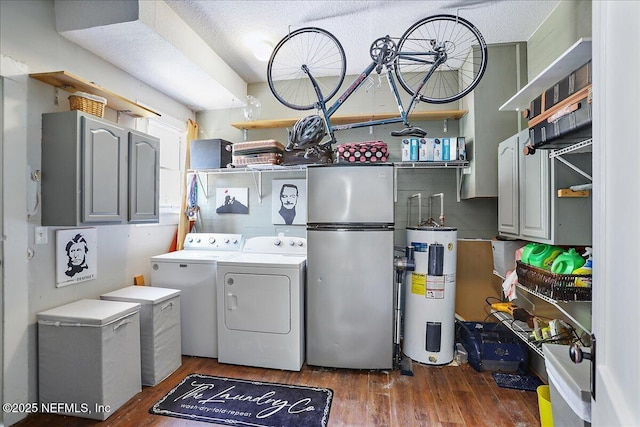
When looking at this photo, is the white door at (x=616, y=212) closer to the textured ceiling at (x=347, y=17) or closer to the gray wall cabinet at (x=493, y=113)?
the textured ceiling at (x=347, y=17)

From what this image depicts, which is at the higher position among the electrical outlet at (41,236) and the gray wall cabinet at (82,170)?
the gray wall cabinet at (82,170)

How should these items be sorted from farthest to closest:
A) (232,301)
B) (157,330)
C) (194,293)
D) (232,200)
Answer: (232,200) → (194,293) → (232,301) → (157,330)

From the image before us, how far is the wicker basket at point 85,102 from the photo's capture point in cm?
204

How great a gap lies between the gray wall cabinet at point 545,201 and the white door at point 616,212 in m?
1.44

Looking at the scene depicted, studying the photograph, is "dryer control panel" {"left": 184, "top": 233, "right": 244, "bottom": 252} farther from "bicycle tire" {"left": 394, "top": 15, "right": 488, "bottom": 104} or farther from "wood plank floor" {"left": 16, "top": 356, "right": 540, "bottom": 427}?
"bicycle tire" {"left": 394, "top": 15, "right": 488, "bottom": 104}

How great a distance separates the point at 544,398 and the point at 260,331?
1.95 metres

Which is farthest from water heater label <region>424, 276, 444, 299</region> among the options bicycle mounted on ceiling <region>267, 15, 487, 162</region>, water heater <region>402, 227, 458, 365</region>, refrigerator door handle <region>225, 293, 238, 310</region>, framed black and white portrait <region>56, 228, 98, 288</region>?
framed black and white portrait <region>56, 228, 98, 288</region>

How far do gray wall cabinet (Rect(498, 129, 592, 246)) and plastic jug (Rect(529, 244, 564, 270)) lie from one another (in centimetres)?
7

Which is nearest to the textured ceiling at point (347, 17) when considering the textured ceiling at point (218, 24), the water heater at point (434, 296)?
the textured ceiling at point (218, 24)

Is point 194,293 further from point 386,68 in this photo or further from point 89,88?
point 386,68

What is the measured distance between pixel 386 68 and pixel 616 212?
76.8 inches

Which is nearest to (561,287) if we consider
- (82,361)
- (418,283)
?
(418,283)

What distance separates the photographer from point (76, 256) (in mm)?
2234

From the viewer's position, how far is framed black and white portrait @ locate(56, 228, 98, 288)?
212cm
